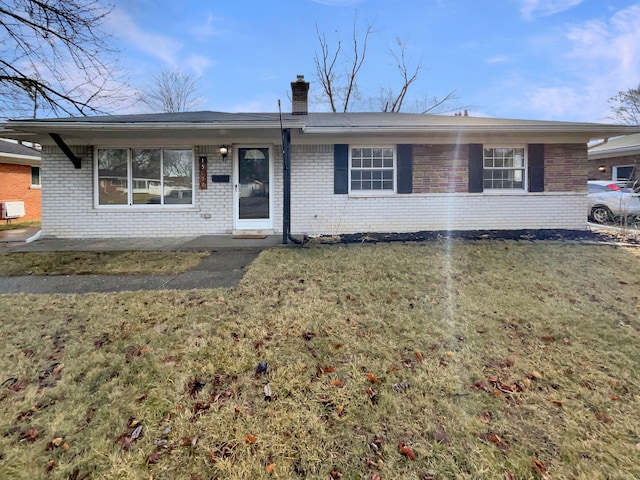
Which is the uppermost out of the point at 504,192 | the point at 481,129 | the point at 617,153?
the point at 617,153

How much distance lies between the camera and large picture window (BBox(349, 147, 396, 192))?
27.7 feet

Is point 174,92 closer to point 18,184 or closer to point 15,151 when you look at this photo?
point 15,151

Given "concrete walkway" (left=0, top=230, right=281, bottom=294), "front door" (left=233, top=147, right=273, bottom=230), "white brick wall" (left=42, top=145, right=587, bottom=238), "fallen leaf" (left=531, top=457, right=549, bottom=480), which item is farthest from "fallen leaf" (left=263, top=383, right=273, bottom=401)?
"front door" (left=233, top=147, right=273, bottom=230)

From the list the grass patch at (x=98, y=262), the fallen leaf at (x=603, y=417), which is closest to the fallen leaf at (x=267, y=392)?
the fallen leaf at (x=603, y=417)

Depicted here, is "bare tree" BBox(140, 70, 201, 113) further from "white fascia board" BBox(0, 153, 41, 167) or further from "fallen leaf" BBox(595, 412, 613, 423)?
"fallen leaf" BBox(595, 412, 613, 423)

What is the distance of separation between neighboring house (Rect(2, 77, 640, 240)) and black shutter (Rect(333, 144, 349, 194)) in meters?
0.03

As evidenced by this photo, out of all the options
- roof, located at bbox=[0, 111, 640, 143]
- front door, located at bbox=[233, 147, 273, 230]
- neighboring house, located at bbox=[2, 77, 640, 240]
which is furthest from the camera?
front door, located at bbox=[233, 147, 273, 230]

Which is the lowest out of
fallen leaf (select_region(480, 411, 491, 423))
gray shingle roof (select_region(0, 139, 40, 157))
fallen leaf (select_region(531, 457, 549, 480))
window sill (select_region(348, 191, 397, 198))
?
fallen leaf (select_region(531, 457, 549, 480))

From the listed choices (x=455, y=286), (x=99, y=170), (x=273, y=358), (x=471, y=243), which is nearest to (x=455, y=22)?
(x=471, y=243)

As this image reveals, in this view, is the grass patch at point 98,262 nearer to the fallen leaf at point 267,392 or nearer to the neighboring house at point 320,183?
the neighboring house at point 320,183

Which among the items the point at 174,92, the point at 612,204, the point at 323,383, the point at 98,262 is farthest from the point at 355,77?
the point at 323,383

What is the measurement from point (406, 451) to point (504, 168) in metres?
8.67

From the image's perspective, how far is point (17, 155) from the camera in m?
12.9

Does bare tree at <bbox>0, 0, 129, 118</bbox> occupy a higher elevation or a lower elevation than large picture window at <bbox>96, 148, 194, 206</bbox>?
higher
